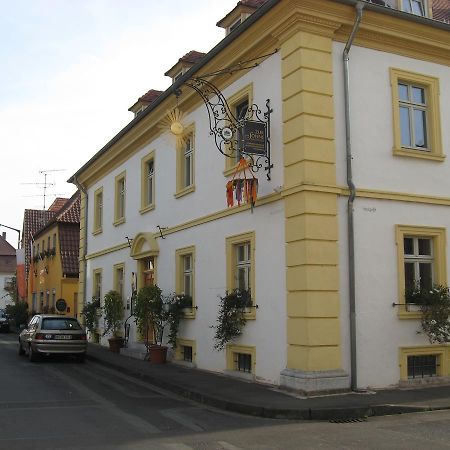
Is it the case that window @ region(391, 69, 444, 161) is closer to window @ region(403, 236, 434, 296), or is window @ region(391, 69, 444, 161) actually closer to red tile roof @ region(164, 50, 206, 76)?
window @ region(403, 236, 434, 296)

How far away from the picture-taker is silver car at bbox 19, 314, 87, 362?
706 inches

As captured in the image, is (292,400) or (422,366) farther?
(422,366)

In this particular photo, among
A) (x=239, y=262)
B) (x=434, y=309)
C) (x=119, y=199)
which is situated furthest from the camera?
(x=119, y=199)

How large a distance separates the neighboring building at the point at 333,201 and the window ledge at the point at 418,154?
0.03 metres

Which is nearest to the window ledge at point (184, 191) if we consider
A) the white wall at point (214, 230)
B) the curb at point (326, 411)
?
the white wall at point (214, 230)

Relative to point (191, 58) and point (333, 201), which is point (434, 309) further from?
point (191, 58)

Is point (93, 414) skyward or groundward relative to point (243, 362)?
groundward

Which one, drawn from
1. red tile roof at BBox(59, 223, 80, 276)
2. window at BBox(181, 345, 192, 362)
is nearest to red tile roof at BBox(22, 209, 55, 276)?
red tile roof at BBox(59, 223, 80, 276)

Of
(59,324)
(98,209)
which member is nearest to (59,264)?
(98,209)

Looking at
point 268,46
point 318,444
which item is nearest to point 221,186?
point 268,46

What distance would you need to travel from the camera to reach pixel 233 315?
13.0 m

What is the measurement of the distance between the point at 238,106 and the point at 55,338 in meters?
8.88

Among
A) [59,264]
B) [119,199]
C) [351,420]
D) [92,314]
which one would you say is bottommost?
[351,420]

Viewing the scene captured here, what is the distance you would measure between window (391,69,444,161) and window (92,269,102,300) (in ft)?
48.9
